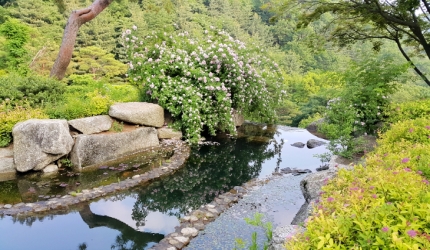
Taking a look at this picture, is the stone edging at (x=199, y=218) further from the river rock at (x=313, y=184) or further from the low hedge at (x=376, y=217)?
the low hedge at (x=376, y=217)

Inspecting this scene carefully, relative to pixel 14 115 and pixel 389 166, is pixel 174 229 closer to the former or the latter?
pixel 389 166

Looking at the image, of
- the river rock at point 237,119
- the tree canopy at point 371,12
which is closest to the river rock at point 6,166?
the river rock at point 237,119

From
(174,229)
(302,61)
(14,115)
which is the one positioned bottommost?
(174,229)

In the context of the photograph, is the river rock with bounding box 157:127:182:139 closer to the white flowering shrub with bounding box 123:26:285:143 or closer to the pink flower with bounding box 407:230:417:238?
the white flowering shrub with bounding box 123:26:285:143

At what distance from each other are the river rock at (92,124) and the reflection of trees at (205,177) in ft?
6.23

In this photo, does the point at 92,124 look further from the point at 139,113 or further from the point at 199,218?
the point at 199,218

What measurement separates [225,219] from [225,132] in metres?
5.08

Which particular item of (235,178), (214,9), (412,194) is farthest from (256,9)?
(412,194)

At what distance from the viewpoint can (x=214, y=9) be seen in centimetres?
3809

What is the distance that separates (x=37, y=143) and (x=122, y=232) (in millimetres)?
2728

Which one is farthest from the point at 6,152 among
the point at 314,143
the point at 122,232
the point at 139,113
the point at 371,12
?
the point at 371,12

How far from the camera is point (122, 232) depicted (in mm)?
3662

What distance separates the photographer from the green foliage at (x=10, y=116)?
550cm

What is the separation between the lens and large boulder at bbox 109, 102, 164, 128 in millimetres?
6684
